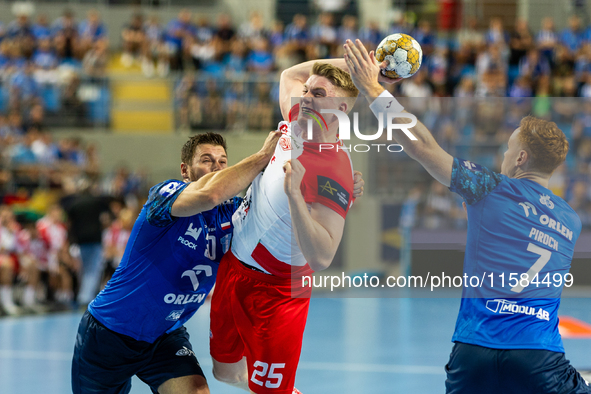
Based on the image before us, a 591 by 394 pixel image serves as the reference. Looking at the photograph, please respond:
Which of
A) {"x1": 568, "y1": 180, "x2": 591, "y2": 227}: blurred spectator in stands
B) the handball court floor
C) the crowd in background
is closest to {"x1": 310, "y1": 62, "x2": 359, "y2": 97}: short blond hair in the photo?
the handball court floor

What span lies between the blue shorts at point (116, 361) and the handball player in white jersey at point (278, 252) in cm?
37

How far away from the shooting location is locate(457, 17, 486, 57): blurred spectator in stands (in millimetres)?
16062

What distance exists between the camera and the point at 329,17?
671 inches

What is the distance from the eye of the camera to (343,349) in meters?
8.59

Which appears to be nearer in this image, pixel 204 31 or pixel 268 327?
pixel 268 327

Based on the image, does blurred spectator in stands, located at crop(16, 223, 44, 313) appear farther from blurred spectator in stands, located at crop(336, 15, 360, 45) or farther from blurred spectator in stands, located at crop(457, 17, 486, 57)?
blurred spectator in stands, located at crop(457, 17, 486, 57)

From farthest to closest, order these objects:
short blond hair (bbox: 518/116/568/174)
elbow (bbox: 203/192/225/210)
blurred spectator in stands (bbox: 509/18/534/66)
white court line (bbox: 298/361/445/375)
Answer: blurred spectator in stands (bbox: 509/18/534/66)
white court line (bbox: 298/361/445/375)
elbow (bbox: 203/192/225/210)
short blond hair (bbox: 518/116/568/174)

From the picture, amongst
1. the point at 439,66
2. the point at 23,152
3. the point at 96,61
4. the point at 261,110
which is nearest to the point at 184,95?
the point at 261,110

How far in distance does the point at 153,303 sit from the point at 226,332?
0.55 meters

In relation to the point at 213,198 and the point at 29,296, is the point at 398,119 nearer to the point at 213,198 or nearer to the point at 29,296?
the point at 213,198

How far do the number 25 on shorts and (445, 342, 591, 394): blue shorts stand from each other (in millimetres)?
1264

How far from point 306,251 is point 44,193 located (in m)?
11.7

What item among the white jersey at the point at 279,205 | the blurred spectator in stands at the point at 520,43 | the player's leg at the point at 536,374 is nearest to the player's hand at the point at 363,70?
the white jersey at the point at 279,205

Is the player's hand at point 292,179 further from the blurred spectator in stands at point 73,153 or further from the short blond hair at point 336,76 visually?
the blurred spectator in stands at point 73,153
